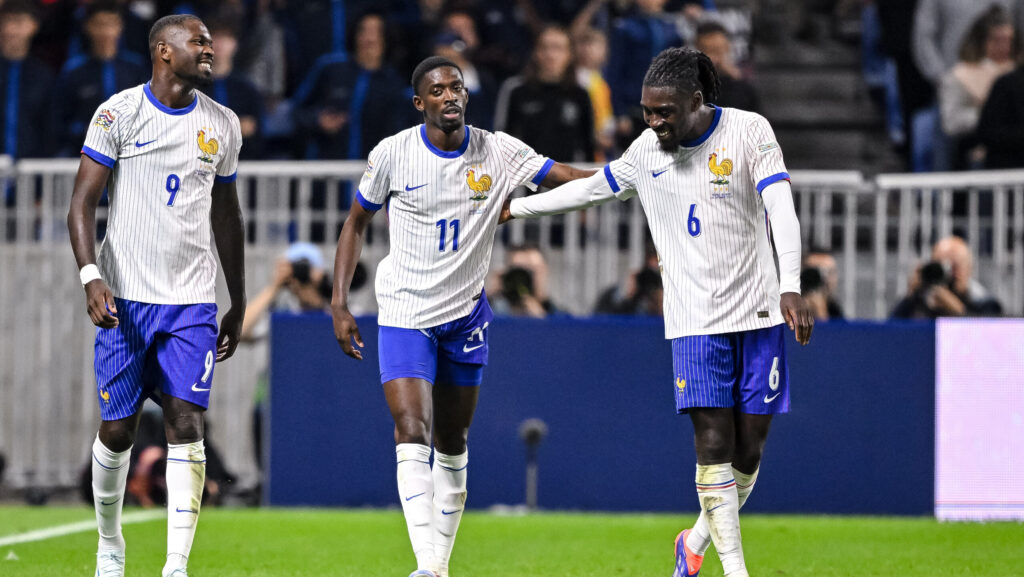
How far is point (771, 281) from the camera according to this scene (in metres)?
6.97

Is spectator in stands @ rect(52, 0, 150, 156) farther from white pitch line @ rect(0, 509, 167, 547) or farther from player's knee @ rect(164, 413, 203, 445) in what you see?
player's knee @ rect(164, 413, 203, 445)

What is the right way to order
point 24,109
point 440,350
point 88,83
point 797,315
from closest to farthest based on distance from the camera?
point 797,315 → point 440,350 → point 88,83 → point 24,109

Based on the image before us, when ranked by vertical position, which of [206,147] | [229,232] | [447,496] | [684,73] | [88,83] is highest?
[88,83]

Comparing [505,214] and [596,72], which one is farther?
[596,72]

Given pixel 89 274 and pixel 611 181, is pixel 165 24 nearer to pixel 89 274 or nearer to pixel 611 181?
pixel 89 274

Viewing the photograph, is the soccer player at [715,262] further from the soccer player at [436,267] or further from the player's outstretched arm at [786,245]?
the soccer player at [436,267]

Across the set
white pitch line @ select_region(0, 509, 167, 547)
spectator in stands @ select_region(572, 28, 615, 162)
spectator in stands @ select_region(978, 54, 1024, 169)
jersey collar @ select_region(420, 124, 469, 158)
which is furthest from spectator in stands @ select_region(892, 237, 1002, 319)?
white pitch line @ select_region(0, 509, 167, 547)

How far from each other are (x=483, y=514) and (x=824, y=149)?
21.6 feet

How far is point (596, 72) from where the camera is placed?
14.3m

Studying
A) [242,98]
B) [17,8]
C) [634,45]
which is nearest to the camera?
[242,98]

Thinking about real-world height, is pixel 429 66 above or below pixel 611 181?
above

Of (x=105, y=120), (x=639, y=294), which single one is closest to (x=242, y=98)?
(x=639, y=294)

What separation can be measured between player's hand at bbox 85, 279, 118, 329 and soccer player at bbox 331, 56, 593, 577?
1018mm

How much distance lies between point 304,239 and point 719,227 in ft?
20.0
